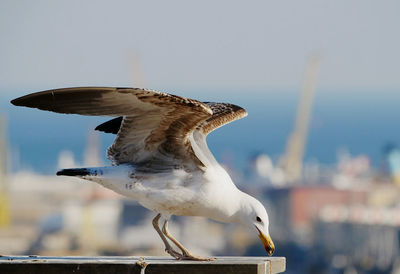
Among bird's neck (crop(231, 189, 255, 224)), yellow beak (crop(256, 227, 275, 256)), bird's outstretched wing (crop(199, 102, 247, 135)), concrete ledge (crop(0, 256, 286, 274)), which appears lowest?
yellow beak (crop(256, 227, 275, 256))

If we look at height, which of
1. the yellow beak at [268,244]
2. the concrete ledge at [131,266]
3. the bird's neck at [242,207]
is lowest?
the yellow beak at [268,244]

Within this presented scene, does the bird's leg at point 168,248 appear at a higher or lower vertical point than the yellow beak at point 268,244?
lower

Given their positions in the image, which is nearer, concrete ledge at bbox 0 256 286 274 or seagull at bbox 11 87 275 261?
concrete ledge at bbox 0 256 286 274

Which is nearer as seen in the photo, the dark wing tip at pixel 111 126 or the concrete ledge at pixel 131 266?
the concrete ledge at pixel 131 266

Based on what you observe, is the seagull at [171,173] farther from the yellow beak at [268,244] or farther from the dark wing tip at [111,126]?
the dark wing tip at [111,126]

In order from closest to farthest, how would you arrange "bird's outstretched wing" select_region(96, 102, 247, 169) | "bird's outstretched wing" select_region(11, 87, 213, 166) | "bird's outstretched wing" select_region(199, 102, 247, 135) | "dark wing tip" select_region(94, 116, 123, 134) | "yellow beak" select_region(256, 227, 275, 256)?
"bird's outstretched wing" select_region(11, 87, 213, 166)
"yellow beak" select_region(256, 227, 275, 256)
"bird's outstretched wing" select_region(96, 102, 247, 169)
"bird's outstretched wing" select_region(199, 102, 247, 135)
"dark wing tip" select_region(94, 116, 123, 134)

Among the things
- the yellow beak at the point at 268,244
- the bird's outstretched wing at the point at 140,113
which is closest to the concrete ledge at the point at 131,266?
the yellow beak at the point at 268,244

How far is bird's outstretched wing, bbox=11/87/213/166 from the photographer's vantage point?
26.2 ft

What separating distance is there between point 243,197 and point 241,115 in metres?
1.38

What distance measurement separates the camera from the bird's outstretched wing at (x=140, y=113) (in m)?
7.98

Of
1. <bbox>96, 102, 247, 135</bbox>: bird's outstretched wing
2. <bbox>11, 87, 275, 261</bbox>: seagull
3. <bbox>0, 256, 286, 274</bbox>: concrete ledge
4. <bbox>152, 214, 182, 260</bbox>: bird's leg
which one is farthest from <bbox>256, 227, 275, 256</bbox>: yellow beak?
<bbox>96, 102, 247, 135</bbox>: bird's outstretched wing

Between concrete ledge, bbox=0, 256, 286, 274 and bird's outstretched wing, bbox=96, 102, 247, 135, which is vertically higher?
bird's outstretched wing, bbox=96, 102, 247, 135

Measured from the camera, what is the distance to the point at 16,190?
4031 inches

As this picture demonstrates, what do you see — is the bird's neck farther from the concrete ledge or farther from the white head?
the concrete ledge
